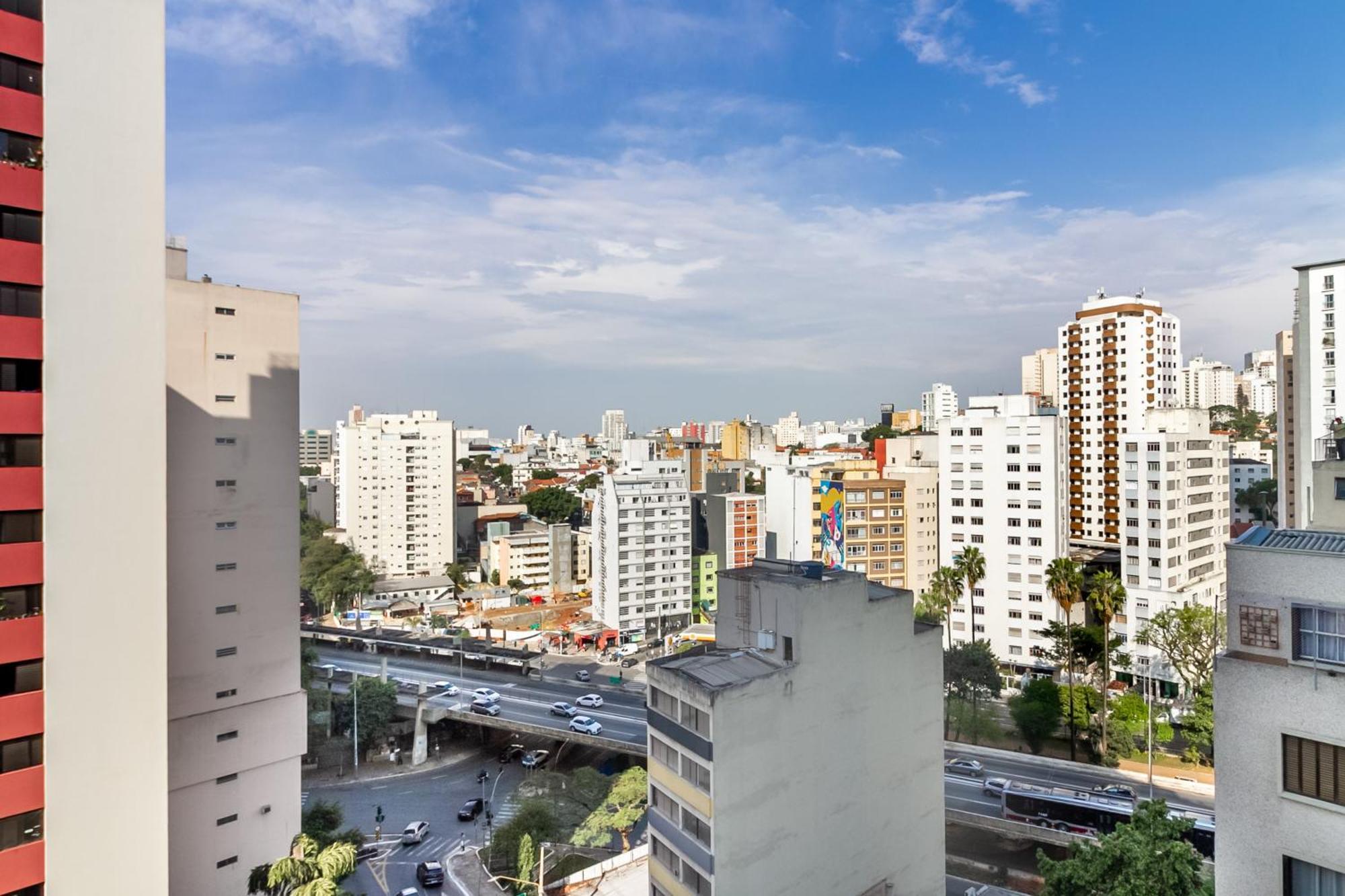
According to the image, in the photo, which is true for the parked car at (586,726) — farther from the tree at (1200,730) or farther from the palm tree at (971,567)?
the tree at (1200,730)

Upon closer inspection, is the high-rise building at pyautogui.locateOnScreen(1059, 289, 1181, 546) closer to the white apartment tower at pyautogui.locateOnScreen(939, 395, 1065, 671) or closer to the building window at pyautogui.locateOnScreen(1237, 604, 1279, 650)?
the white apartment tower at pyautogui.locateOnScreen(939, 395, 1065, 671)

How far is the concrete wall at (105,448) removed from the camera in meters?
14.4

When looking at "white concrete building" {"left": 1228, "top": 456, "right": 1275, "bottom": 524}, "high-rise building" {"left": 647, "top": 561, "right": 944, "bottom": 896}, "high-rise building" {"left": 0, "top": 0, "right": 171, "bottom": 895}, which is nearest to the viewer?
"high-rise building" {"left": 0, "top": 0, "right": 171, "bottom": 895}

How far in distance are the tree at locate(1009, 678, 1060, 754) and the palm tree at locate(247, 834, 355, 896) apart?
3082 centimetres

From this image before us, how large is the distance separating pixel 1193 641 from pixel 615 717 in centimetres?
2941

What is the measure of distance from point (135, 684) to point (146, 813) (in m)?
2.47

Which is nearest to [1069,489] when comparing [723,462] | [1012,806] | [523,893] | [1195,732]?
[1195,732]

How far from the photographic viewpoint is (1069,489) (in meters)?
61.5

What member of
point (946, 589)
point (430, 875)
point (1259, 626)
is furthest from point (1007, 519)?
point (1259, 626)

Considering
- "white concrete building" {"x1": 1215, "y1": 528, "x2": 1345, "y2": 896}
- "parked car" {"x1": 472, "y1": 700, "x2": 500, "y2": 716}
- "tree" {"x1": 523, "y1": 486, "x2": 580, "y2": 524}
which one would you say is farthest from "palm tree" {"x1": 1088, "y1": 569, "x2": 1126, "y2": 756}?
"tree" {"x1": 523, "y1": 486, "x2": 580, "y2": 524}

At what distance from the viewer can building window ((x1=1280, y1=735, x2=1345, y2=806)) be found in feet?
31.9

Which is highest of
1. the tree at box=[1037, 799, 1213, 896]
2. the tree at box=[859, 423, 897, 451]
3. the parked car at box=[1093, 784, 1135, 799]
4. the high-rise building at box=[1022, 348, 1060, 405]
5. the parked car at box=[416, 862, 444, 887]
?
the high-rise building at box=[1022, 348, 1060, 405]

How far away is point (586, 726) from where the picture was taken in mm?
41281

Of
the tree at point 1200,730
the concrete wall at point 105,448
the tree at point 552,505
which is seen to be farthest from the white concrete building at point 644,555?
the concrete wall at point 105,448
